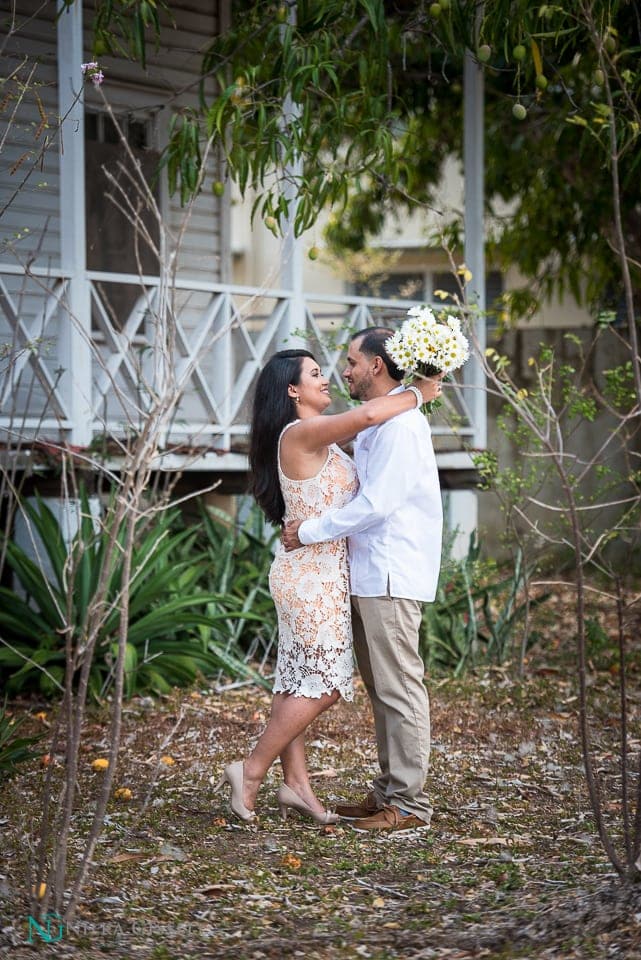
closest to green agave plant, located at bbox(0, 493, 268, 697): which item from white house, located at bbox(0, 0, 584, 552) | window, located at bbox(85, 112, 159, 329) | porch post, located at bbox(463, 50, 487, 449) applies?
white house, located at bbox(0, 0, 584, 552)

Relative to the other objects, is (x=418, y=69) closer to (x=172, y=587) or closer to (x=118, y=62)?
(x=118, y=62)

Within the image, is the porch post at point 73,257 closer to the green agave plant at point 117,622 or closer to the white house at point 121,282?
the white house at point 121,282

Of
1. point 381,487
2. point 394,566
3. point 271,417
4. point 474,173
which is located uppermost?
point 474,173

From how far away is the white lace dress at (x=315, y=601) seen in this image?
4.74 metres

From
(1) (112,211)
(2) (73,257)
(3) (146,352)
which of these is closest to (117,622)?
(2) (73,257)

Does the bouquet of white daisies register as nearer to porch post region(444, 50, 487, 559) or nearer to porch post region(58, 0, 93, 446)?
porch post region(58, 0, 93, 446)

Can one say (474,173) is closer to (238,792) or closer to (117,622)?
(117,622)

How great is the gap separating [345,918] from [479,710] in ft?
10.5

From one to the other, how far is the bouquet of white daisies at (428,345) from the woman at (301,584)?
17 centimetres

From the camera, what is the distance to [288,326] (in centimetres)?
877

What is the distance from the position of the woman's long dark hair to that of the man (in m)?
0.22

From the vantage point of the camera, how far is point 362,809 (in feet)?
16.2

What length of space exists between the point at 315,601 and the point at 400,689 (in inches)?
18.2

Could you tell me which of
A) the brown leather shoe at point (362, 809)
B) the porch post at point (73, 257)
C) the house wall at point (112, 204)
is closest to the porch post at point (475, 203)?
the house wall at point (112, 204)
